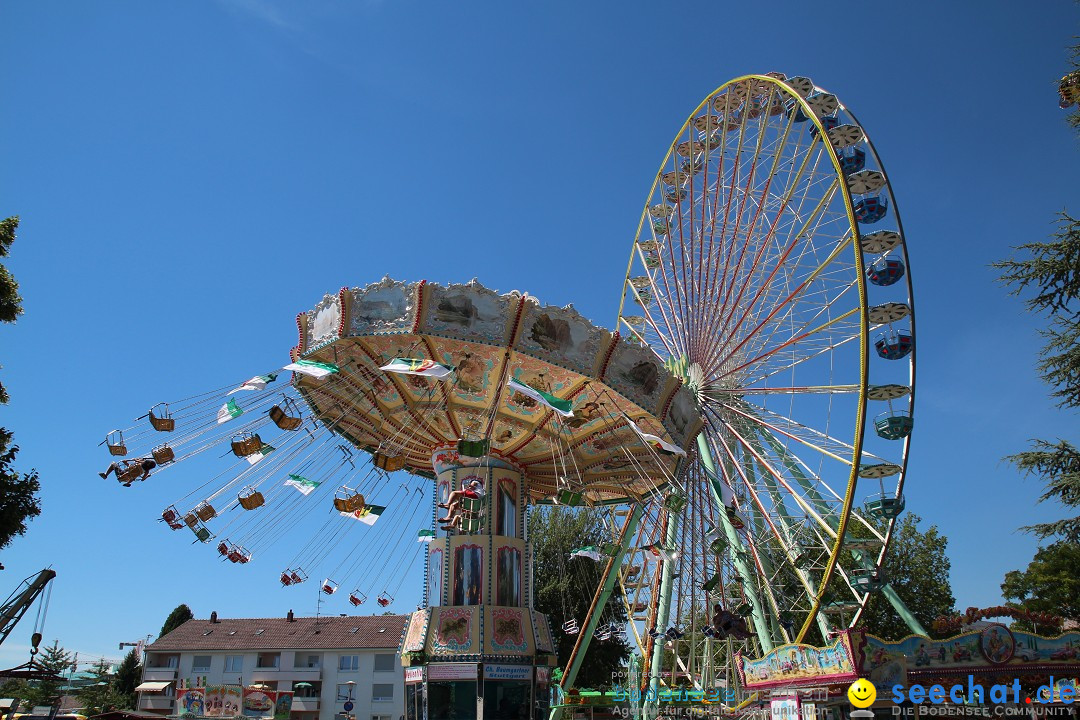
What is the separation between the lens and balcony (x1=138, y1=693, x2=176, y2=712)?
38.3 metres

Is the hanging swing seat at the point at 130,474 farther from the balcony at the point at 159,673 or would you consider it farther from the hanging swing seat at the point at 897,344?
the balcony at the point at 159,673

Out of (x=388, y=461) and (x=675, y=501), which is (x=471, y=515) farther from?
(x=675, y=501)

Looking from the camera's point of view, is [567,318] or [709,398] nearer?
[567,318]

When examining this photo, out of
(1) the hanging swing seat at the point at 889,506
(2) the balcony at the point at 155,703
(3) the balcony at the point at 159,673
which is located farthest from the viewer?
(3) the balcony at the point at 159,673

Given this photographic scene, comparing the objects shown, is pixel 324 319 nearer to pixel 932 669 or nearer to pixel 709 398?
pixel 709 398

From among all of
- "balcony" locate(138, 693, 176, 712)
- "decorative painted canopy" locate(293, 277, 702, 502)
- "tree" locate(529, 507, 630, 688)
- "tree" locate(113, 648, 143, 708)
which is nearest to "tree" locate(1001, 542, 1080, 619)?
"tree" locate(529, 507, 630, 688)

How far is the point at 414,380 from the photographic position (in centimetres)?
1722

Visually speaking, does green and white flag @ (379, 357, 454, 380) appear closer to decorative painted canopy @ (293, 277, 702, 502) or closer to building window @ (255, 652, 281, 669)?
decorative painted canopy @ (293, 277, 702, 502)

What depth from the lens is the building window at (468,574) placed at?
55.2ft

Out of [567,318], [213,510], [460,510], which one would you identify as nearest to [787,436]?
[567,318]

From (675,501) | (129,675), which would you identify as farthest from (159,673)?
(675,501)

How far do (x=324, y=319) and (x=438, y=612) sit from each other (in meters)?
6.42

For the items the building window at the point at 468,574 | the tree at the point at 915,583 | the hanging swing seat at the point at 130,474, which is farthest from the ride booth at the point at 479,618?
the tree at the point at 915,583

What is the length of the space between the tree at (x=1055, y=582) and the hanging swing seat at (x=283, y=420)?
101 ft
